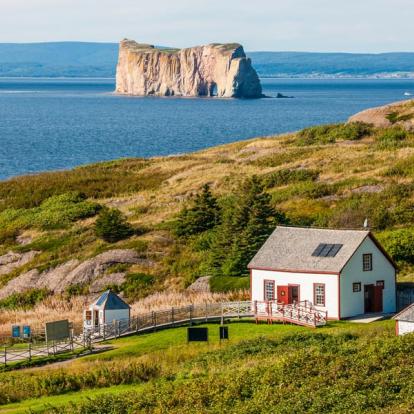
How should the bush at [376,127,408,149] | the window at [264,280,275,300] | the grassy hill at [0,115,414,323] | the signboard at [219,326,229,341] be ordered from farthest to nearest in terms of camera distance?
the bush at [376,127,408,149], the grassy hill at [0,115,414,323], the window at [264,280,275,300], the signboard at [219,326,229,341]

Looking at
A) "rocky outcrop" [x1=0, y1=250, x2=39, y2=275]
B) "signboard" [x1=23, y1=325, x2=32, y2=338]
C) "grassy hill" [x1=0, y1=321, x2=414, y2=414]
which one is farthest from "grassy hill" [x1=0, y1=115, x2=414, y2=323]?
"grassy hill" [x1=0, y1=321, x2=414, y2=414]

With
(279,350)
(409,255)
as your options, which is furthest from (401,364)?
(409,255)

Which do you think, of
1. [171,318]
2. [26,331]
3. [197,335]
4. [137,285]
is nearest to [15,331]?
[26,331]

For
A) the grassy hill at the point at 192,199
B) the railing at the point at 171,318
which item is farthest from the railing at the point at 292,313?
the grassy hill at the point at 192,199

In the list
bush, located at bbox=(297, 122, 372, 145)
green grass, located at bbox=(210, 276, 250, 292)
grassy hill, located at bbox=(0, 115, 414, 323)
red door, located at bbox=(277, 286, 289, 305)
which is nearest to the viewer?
red door, located at bbox=(277, 286, 289, 305)

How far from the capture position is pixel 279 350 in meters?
40.9

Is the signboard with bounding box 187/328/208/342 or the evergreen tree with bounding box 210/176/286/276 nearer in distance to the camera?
the signboard with bounding box 187/328/208/342

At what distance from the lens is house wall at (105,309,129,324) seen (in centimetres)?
5009

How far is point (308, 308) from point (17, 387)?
618 inches

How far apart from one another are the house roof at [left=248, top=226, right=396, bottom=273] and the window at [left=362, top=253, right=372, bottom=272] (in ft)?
2.21

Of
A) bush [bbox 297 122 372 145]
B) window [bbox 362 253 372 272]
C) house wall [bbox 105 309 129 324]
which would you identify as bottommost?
house wall [bbox 105 309 129 324]

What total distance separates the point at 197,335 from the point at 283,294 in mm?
6504

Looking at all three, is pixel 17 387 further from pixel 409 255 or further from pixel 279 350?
pixel 409 255

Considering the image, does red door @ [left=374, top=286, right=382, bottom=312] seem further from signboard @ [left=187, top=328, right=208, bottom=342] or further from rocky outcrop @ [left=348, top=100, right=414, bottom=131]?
rocky outcrop @ [left=348, top=100, right=414, bottom=131]
